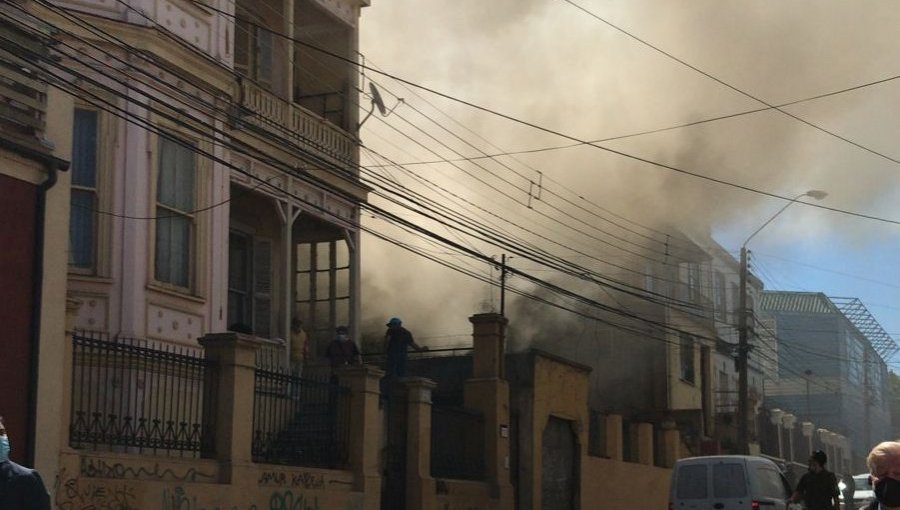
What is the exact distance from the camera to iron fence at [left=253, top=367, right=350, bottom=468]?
14008mm

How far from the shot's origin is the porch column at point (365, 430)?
1567 cm

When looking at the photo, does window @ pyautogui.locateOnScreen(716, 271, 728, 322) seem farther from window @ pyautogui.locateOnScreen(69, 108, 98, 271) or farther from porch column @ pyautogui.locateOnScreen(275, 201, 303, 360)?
window @ pyautogui.locateOnScreen(69, 108, 98, 271)

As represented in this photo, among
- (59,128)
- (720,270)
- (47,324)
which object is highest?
(720,270)

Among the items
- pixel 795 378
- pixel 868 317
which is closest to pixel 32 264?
pixel 795 378

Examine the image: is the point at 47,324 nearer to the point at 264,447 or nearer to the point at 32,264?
the point at 32,264

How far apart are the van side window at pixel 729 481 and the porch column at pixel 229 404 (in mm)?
7262

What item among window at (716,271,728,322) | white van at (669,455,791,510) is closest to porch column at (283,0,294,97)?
white van at (669,455,791,510)

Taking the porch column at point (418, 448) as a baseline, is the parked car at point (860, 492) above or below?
below

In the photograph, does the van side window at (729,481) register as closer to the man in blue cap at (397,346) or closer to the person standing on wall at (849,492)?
the man in blue cap at (397,346)

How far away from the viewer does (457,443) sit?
18.9 metres

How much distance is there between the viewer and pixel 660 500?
2712cm

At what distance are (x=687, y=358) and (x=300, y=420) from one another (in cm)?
2734

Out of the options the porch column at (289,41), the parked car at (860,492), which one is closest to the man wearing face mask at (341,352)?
the porch column at (289,41)

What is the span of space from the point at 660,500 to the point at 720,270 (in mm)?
20469
